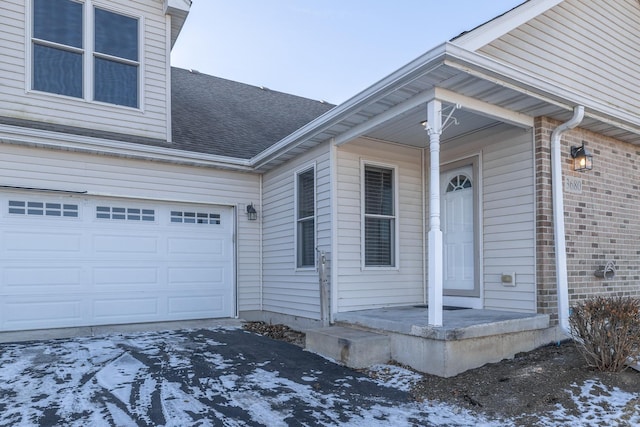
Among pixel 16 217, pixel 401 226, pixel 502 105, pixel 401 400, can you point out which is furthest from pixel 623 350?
pixel 16 217

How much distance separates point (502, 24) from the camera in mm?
5145

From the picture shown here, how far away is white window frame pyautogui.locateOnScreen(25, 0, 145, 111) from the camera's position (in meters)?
7.13

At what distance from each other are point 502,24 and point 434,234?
8.51 feet

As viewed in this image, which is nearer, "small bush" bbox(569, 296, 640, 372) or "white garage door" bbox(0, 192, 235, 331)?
"small bush" bbox(569, 296, 640, 372)

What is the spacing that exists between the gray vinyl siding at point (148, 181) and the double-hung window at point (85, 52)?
1.24m

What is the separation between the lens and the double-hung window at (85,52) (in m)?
7.29

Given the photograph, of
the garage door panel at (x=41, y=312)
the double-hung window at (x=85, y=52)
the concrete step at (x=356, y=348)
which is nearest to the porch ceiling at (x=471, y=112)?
the concrete step at (x=356, y=348)

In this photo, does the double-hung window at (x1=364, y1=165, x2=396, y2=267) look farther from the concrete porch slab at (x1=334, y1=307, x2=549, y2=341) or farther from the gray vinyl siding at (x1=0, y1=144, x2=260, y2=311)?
the gray vinyl siding at (x1=0, y1=144, x2=260, y2=311)

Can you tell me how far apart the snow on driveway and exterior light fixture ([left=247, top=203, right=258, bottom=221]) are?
3013 millimetres

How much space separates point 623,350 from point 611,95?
400 cm

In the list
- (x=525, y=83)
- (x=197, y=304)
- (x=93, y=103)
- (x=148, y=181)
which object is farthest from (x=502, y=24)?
(x=93, y=103)

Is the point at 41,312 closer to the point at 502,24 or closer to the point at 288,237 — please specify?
the point at 288,237

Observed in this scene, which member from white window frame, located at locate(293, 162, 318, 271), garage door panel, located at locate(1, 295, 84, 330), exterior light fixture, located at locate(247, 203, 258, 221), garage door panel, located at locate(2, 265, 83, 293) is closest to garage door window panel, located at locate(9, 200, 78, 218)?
garage door panel, located at locate(2, 265, 83, 293)

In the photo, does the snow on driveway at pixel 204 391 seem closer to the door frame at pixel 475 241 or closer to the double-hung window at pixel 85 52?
the door frame at pixel 475 241
